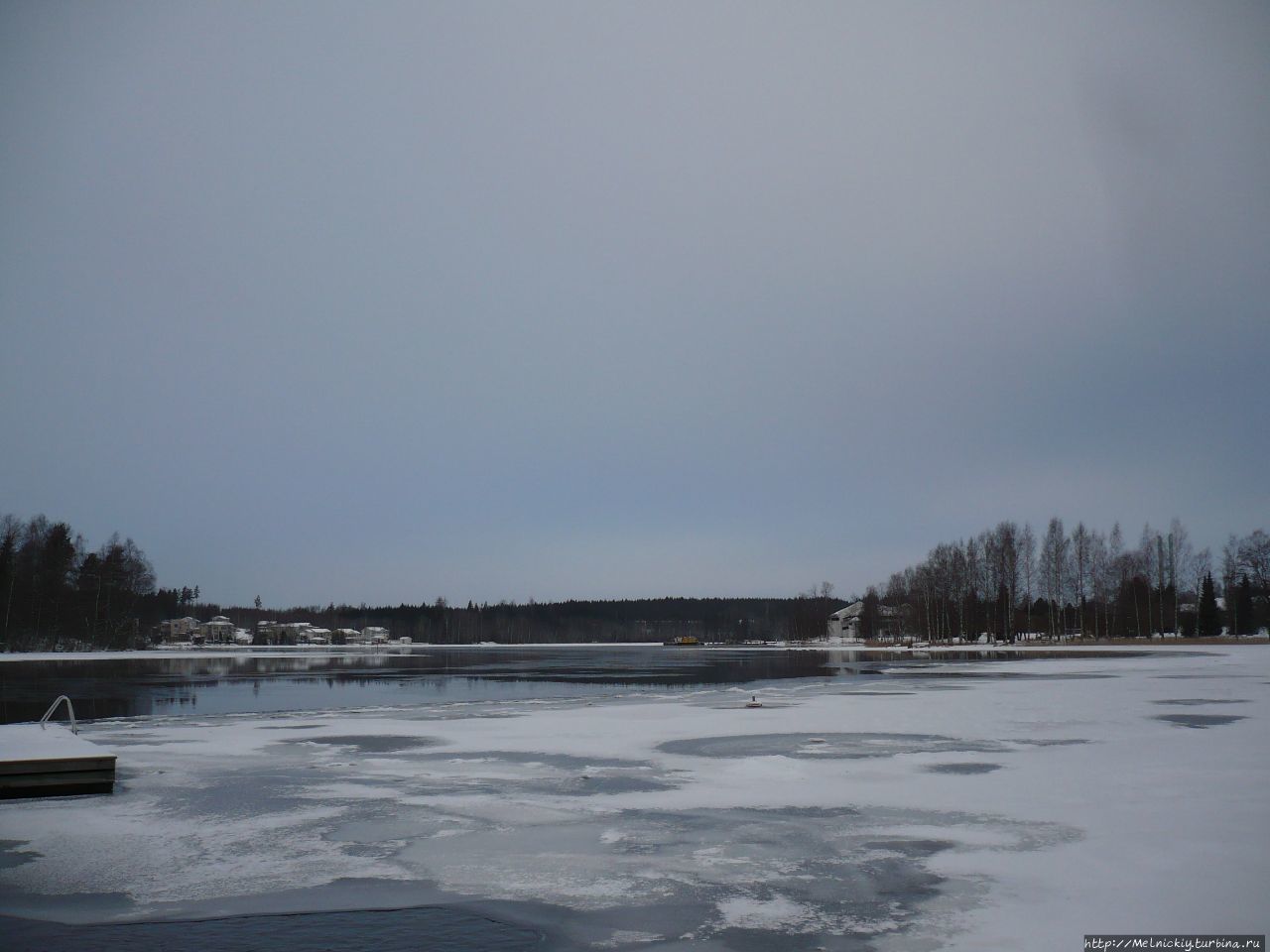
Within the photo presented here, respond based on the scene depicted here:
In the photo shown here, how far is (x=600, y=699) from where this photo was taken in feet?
97.2

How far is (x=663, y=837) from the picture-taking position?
32.1 ft

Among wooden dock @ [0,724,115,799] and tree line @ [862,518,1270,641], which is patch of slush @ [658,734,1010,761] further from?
tree line @ [862,518,1270,641]

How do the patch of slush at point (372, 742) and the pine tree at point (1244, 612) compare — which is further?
the pine tree at point (1244, 612)

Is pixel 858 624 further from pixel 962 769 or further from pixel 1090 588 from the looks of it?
pixel 962 769

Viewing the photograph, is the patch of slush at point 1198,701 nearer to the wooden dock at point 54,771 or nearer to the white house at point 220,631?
the wooden dock at point 54,771

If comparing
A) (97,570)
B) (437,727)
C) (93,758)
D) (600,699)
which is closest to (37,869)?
(93,758)

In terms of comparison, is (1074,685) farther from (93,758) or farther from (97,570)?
(97,570)

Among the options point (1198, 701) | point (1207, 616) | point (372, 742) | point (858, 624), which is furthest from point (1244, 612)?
point (372, 742)

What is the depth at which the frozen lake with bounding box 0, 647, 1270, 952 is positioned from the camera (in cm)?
691

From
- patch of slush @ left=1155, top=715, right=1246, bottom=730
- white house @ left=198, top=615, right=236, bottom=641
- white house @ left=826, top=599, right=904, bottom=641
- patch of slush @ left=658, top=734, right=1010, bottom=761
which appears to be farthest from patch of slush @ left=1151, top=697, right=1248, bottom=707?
white house @ left=198, top=615, right=236, bottom=641

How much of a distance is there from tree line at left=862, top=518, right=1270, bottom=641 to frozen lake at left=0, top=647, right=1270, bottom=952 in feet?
299

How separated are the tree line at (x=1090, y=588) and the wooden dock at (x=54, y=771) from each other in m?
99.3

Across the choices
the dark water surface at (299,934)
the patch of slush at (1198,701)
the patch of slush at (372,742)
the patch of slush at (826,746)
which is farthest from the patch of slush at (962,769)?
the patch of slush at (1198,701)

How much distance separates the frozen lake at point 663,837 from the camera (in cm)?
691
